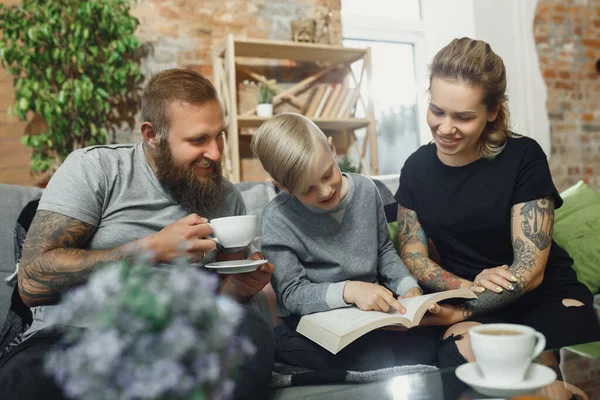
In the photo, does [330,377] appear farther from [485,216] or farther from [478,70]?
[478,70]

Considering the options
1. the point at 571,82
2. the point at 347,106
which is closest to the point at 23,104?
the point at 347,106

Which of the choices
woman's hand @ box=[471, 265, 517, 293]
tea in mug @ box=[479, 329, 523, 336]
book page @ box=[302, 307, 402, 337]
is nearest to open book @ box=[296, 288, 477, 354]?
book page @ box=[302, 307, 402, 337]

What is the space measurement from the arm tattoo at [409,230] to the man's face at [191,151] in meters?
0.59

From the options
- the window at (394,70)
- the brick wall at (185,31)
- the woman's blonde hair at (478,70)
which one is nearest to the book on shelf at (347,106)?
the window at (394,70)

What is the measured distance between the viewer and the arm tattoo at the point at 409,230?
1553 millimetres

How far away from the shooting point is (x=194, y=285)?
496 millimetres

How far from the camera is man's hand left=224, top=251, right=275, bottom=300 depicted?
1.28m

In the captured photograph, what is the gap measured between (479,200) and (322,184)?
0.45 metres

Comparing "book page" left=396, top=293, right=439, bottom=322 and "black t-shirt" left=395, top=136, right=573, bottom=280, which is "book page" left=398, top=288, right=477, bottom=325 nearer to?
"book page" left=396, top=293, right=439, bottom=322

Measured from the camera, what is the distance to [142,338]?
18.3 inches

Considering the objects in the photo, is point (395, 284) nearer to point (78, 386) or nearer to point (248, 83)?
point (78, 386)

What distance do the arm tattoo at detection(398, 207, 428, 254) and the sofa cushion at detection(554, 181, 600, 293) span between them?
697mm

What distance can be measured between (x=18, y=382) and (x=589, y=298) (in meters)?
1.39

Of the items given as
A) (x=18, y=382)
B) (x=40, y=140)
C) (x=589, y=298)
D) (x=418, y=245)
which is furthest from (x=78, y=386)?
(x=40, y=140)
